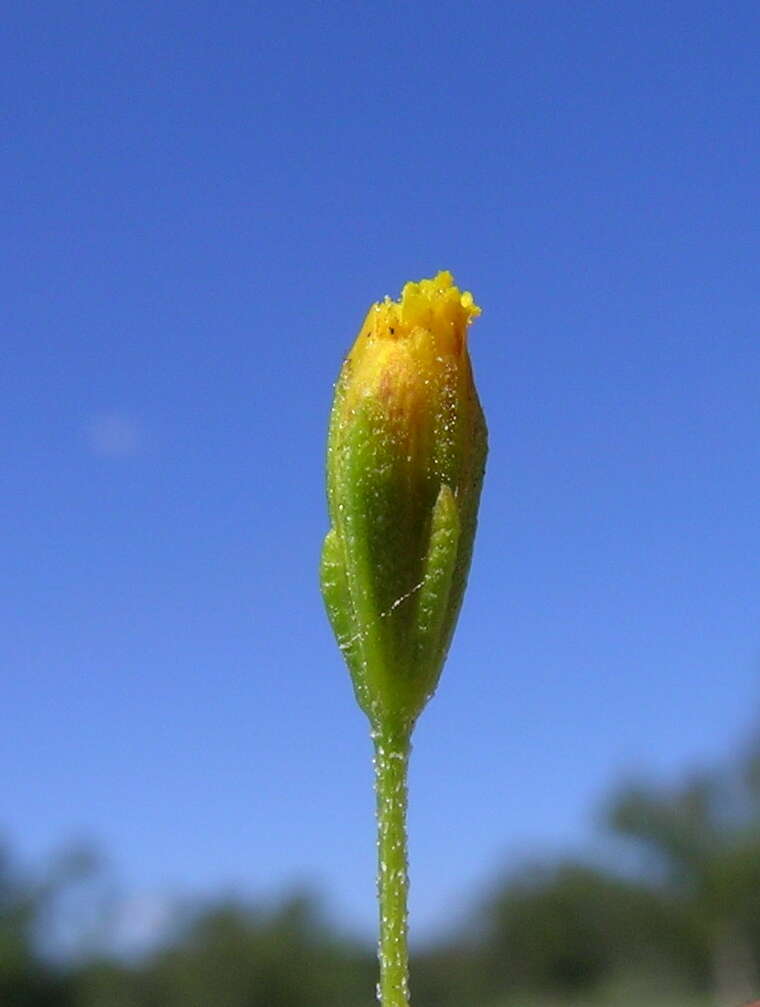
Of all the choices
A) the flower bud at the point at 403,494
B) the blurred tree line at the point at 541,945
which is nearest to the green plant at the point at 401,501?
the flower bud at the point at 403,494

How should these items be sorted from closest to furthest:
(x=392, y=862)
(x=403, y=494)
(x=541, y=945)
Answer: (x=392, y=862) → (x=403, y=494) → (x=541, y=945)

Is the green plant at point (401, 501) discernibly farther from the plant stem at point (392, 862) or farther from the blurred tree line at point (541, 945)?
the blurred tree line at point (541, 945)

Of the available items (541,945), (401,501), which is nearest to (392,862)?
(401,501)

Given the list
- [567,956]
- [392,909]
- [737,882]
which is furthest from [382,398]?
[567,956]

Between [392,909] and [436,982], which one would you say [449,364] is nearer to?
[392,909]

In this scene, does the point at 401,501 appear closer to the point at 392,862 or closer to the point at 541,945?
the point at 392,862
